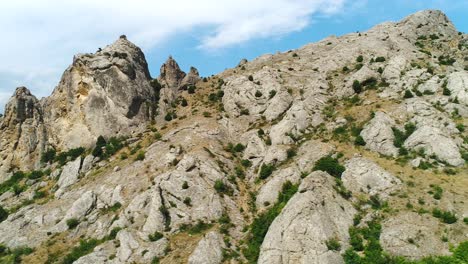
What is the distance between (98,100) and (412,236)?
59.0 m

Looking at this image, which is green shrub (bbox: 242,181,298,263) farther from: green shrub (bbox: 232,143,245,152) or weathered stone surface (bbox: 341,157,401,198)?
green shrub (bbox: 232,143,245,152)

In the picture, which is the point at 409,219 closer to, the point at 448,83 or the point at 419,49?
the point at 448,83

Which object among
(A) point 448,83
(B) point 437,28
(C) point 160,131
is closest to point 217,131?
(C) point 160,131

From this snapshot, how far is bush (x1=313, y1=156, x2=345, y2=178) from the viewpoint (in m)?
57.4

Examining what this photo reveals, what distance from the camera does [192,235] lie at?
55.4 meters

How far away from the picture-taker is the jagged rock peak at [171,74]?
97.0m

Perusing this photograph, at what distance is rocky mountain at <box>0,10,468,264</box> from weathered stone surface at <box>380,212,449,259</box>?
152 mm

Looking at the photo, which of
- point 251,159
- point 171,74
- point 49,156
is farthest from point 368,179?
point 49,156

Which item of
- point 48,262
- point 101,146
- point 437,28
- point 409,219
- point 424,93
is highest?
point 437,28

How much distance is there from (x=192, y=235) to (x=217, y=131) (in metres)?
23.8

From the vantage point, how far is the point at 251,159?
69.6 meters

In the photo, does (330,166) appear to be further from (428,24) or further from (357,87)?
(428,24)

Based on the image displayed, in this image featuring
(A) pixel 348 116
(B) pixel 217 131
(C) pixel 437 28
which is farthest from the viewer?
(C) pixel 437 28

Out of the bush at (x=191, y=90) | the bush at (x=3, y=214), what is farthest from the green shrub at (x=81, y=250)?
the bush at (x=191, y=90)
